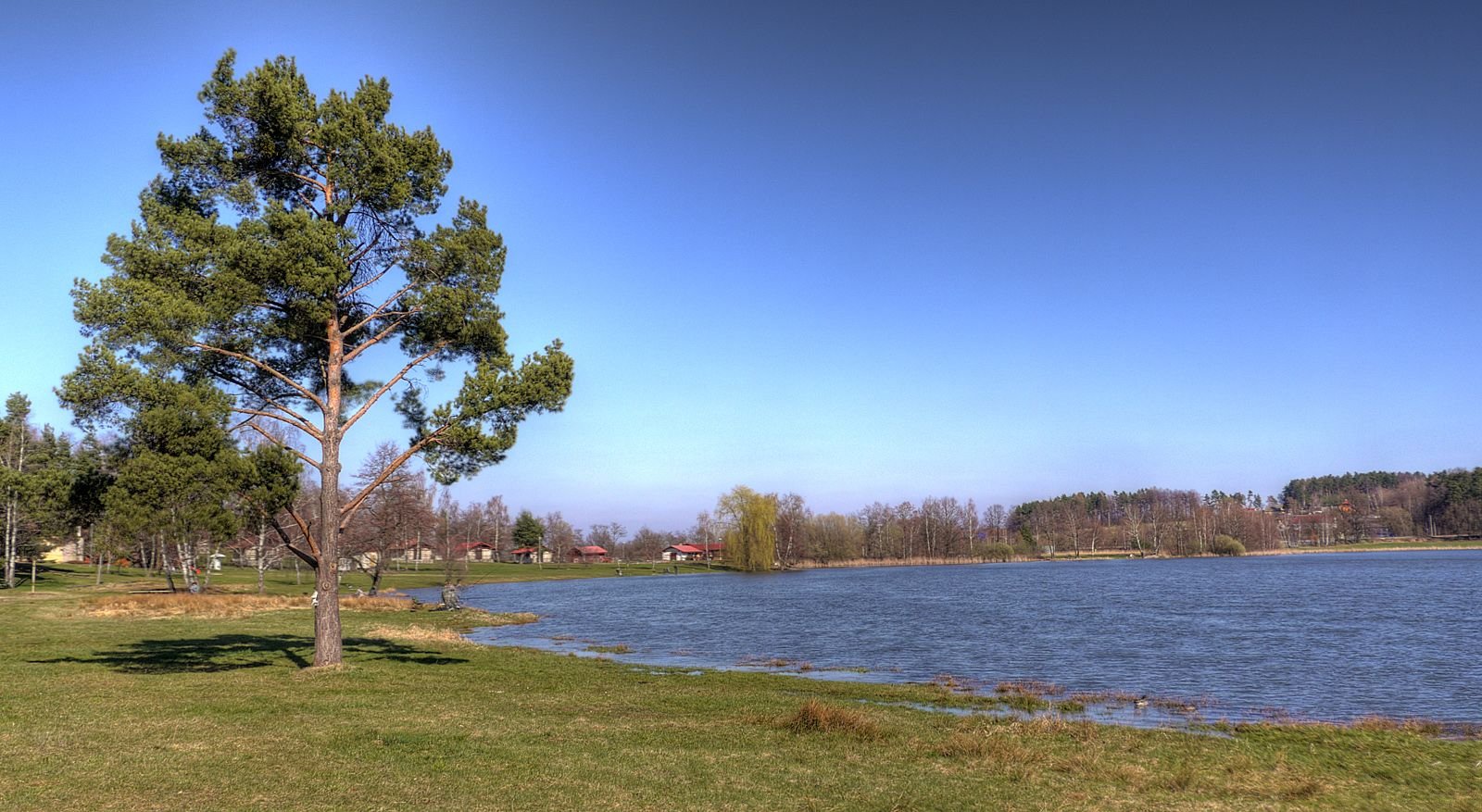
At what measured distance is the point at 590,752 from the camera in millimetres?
13000

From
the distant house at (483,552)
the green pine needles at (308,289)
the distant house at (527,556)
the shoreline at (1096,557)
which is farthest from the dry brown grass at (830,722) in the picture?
the distant house at (527,556)

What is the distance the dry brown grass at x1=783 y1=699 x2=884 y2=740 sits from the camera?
15.2 metres

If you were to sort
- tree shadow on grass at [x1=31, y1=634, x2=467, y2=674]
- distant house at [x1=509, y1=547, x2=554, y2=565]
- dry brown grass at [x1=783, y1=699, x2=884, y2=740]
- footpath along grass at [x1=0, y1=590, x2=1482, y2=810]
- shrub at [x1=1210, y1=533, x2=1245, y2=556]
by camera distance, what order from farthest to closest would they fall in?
distant house at [x1=509, y1=547, x2=554, y2=565] → shrub at [x1=1210, y1=533, x2=1245, y2=556] → tree shadow on grass at [x1=31, y1=634, x2=467, y2=674] → dry brown grass at [x1=783, y1=699, x2=884, y2=740] → footpath along grass at [x1=0, y1=590, x2=1482, y2=810]

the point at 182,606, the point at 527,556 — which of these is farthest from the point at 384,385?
the point at 527,556

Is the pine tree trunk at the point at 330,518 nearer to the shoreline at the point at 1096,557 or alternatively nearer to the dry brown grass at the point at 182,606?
the dry brown grass at the point at 182,606

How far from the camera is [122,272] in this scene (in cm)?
1884

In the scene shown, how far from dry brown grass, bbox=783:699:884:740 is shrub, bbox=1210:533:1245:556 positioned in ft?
570

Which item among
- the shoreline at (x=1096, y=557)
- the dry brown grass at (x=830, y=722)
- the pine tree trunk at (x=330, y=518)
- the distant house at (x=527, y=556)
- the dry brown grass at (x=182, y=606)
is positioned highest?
the pine tree trunk at (x=330, y=518)

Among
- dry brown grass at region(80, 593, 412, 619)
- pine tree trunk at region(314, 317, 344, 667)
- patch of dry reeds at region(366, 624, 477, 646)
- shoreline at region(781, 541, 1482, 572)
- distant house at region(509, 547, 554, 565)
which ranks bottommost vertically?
shoreline at region(781, 541, 1482, 572)

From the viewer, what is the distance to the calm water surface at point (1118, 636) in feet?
86.1

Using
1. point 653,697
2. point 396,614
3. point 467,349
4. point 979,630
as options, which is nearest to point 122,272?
point 467,349

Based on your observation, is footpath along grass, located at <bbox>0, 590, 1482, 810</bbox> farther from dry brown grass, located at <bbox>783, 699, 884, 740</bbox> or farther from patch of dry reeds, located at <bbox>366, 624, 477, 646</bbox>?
patch of dry reeds, located at <bbox>366, 624, 477, 646</bbox>

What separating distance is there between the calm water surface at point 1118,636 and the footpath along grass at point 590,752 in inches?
339

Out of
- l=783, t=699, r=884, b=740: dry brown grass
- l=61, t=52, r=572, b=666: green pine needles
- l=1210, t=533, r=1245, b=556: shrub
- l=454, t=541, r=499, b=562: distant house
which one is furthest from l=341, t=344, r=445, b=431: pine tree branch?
l=1210, t=533, r=1245, b=556: shrub
